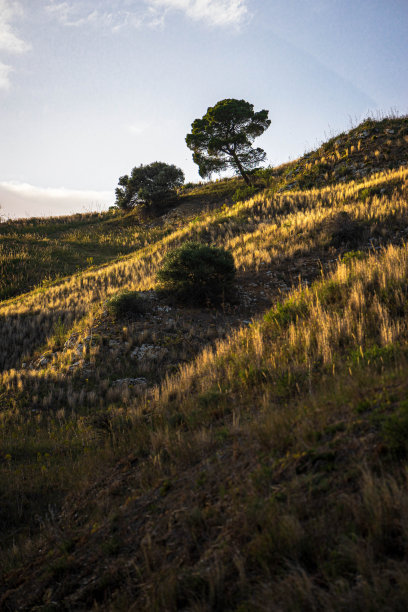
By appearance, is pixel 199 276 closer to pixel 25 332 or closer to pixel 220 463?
pixel 25 332

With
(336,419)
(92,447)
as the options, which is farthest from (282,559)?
(92,447)

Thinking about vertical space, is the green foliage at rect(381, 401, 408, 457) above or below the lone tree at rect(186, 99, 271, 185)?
below

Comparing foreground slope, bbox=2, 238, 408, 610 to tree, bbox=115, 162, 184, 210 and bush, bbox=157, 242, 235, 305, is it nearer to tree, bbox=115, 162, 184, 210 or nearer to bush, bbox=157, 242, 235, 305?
bush, bbox=157, 242, 235, 305

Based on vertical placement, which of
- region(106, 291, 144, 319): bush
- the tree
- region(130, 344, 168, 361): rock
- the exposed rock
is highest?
the tree

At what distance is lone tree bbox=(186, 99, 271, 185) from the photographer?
109 feet

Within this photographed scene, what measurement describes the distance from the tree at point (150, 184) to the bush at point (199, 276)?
30715 millimetres

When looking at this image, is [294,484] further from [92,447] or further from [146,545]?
[92,447]

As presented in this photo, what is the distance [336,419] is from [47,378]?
24.3 feet

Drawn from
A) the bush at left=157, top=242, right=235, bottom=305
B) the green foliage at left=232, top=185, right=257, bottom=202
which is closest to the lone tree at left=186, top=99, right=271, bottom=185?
the green foliage at left=232, top=185, right=257, bottom=202

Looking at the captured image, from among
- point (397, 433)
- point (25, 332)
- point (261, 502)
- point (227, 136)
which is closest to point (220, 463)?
point (261, 502)

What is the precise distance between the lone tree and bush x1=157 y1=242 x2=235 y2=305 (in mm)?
26176

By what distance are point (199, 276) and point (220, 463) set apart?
27.5 ft

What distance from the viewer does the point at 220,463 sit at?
2.94 metres

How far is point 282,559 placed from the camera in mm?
1818
